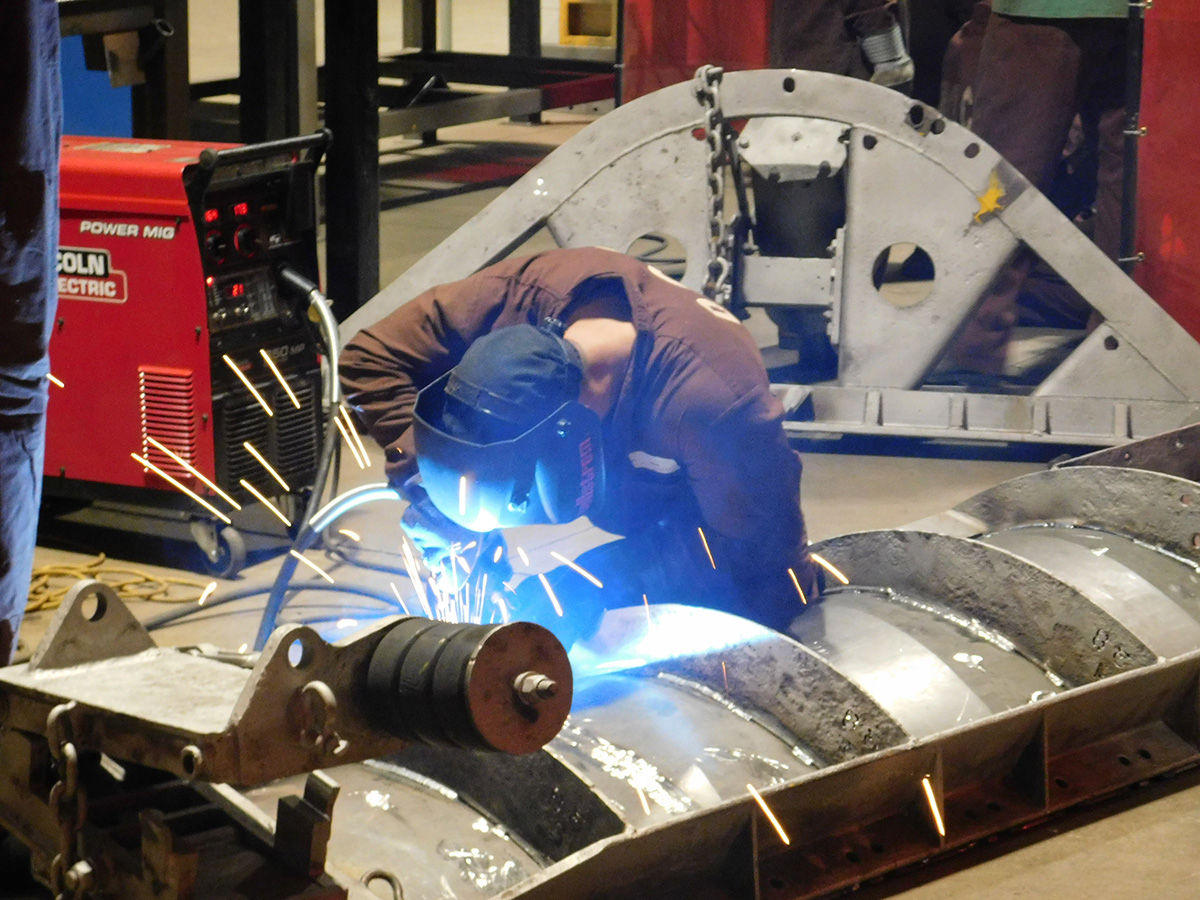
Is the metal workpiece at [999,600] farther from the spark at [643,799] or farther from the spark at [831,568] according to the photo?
the spark at [643,799]

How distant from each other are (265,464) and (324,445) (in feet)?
1.32

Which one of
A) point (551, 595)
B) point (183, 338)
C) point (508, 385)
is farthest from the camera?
point (183, 338)

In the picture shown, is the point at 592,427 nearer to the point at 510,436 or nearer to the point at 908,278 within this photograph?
the point at 510,436

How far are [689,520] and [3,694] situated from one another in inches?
65.6

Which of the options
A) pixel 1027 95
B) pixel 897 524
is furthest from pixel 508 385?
pixel 1027 95

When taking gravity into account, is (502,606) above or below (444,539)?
below

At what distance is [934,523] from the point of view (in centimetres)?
364

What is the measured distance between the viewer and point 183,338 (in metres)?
4.09

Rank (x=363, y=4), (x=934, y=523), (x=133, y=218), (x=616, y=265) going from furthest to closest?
1. (x=363, y=4)
2. (x=133, y=218)
3. (x=934, y=523)
4. (x=616, y=265)

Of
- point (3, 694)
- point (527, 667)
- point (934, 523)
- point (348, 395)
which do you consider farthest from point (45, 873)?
point (934, 523)

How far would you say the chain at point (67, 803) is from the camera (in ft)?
5.20

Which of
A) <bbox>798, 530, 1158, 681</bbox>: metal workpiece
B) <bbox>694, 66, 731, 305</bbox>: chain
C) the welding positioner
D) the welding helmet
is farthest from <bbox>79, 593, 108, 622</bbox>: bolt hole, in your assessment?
<bbox>694, 66, 731, 305</bbox>: chain

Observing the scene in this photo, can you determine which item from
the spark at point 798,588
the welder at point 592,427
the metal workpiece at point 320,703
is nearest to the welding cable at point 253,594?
the welder at point 592,427

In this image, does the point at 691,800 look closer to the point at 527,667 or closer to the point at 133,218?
the point at 527,667
